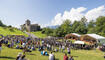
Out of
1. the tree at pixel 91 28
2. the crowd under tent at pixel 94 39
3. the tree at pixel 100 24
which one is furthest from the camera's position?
the tree at pixel 91 28

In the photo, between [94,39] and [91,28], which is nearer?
[94,39]

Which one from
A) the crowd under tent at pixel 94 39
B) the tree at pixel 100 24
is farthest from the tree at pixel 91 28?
the crowd under tent at pixel 94 39

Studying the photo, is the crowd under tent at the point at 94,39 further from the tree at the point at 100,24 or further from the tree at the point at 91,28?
the tree at the point at 91,28

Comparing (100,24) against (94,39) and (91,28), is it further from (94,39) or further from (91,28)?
(94,39)

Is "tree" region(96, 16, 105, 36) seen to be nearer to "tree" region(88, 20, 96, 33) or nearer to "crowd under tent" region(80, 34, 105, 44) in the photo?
"tree" region(88, 20, 96, 33)

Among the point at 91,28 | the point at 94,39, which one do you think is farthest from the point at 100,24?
the point at 94,39

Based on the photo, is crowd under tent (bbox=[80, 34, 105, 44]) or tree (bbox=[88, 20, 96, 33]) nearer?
crowd under tent (bbox=[80, 34, 105, 44])

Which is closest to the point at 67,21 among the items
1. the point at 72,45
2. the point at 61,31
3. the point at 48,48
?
the point at 61,31

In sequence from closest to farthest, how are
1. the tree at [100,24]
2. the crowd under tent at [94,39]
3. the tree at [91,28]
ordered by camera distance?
the crowd under tent at [94,39]
the tree at [100,24]
the tree at [91,28]

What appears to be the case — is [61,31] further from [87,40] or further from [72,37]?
[87,40]

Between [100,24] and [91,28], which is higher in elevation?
[100,24]

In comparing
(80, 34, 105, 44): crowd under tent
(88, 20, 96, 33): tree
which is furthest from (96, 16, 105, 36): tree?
(80, 34, 105, 44): crowd under tent

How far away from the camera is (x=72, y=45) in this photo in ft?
104

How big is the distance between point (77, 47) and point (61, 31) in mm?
41109
